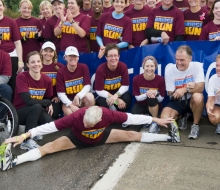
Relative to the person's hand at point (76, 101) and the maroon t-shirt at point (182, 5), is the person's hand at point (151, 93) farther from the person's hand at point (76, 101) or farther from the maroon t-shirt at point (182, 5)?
the maroon t-shirt at point (182, 5)

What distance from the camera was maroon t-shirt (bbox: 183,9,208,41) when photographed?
6.16m

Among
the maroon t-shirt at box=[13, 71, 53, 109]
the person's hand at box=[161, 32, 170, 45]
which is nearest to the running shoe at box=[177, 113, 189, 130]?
the person's hand at box=[161, 32, 170, 45]

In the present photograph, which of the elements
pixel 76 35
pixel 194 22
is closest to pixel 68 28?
pixel 76 35

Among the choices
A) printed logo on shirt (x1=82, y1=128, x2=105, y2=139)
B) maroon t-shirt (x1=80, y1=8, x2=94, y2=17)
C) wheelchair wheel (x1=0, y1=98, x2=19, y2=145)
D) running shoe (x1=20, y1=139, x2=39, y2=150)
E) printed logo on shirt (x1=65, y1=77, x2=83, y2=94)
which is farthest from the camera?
maroon t-shirt (x1=80, y1=8, x2=94, y2=17)

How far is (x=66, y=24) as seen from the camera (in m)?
6.56

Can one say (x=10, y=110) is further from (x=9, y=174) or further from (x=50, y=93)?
(x=9, y=174)

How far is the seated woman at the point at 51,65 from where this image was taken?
5941mm

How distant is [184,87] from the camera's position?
17.9 feet

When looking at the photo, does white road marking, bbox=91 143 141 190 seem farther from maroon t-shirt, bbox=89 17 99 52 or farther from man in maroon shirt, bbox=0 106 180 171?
maroon t-shirt, bbox=89 17 99 52

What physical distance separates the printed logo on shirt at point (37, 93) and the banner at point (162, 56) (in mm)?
1098

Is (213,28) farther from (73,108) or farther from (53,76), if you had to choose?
(53,76)

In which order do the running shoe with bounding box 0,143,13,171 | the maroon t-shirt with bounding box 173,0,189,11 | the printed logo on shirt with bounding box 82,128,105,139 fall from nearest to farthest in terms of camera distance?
1. the running shoe with bounding box 0,143,13,171
2. the printed logo on shirt with bounding box 82,128,105,139
3. the maroon t-shirt with bounding box 173,0,189,11

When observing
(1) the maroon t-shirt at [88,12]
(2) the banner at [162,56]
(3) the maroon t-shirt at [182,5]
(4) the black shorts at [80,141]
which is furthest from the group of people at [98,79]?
(3) the maroon t-shirt at [182,5]

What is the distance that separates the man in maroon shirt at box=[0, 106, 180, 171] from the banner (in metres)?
1.24
